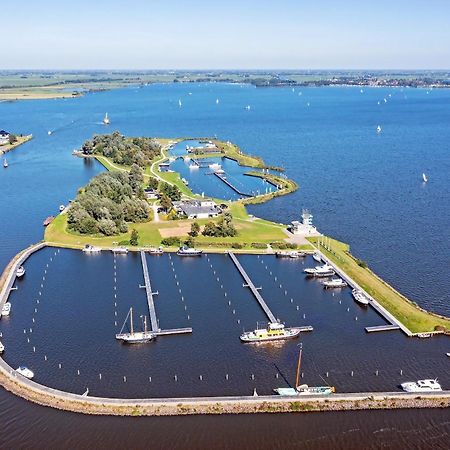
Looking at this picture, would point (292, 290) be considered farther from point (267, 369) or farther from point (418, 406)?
point (418, 406)

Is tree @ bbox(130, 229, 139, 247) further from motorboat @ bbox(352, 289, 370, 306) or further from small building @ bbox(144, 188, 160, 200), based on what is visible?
motorboat @ bbox(352, 289, 370, 306)

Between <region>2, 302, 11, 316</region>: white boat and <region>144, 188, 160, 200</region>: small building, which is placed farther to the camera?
<region>144, 188, 160, 200</region>: small building

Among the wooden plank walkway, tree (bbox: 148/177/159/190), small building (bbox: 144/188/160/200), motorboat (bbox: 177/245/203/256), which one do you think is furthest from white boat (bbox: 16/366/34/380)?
tree (bbox: 148/177/159/190)

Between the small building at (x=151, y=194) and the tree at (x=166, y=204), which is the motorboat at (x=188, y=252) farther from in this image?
the small building at (x=151, y=194)

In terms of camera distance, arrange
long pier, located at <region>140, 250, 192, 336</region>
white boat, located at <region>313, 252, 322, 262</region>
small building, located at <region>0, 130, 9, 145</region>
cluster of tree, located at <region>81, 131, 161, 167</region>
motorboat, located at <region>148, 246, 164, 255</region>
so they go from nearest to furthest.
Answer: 1. long pier, located at <region>140, 250, 192, 336</region>
2. white boat, located at <region>313, 252, 322, 262</region>
3. motorboat, located at <region>148, 246, 164, 255</region>
4. cluster of tree, located at <region>81, 131, 161, 167</region>
5. small building, located at <region>0, 130, 9, 145</region>

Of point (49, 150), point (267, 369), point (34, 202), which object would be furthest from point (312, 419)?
point (49, 150)

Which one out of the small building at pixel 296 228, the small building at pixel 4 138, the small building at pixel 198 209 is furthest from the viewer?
the small building at pixel 4 138

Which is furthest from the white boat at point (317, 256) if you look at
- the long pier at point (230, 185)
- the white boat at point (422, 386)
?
the long pier at point (230, 185)
